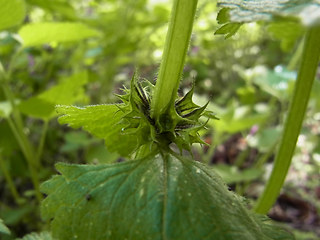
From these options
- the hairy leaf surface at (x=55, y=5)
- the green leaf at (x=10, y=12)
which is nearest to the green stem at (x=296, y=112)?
the green leaf at (x=10, y=12)

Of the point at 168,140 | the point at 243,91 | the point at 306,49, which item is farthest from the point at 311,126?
the point at 168,140

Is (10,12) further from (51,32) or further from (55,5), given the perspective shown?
(55,5)

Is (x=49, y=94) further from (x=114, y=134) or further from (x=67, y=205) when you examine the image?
(x=67, y=205)

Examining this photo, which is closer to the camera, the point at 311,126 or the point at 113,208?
the point at 113,208

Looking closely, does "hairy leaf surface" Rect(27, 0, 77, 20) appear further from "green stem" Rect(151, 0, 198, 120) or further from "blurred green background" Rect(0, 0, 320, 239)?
"green stem" Rect(151, 0, 198, 120)

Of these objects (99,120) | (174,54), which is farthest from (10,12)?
(174,54)

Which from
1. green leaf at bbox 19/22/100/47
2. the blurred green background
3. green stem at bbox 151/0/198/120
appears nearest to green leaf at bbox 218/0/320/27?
green stem at bbox 151/0/198/120
